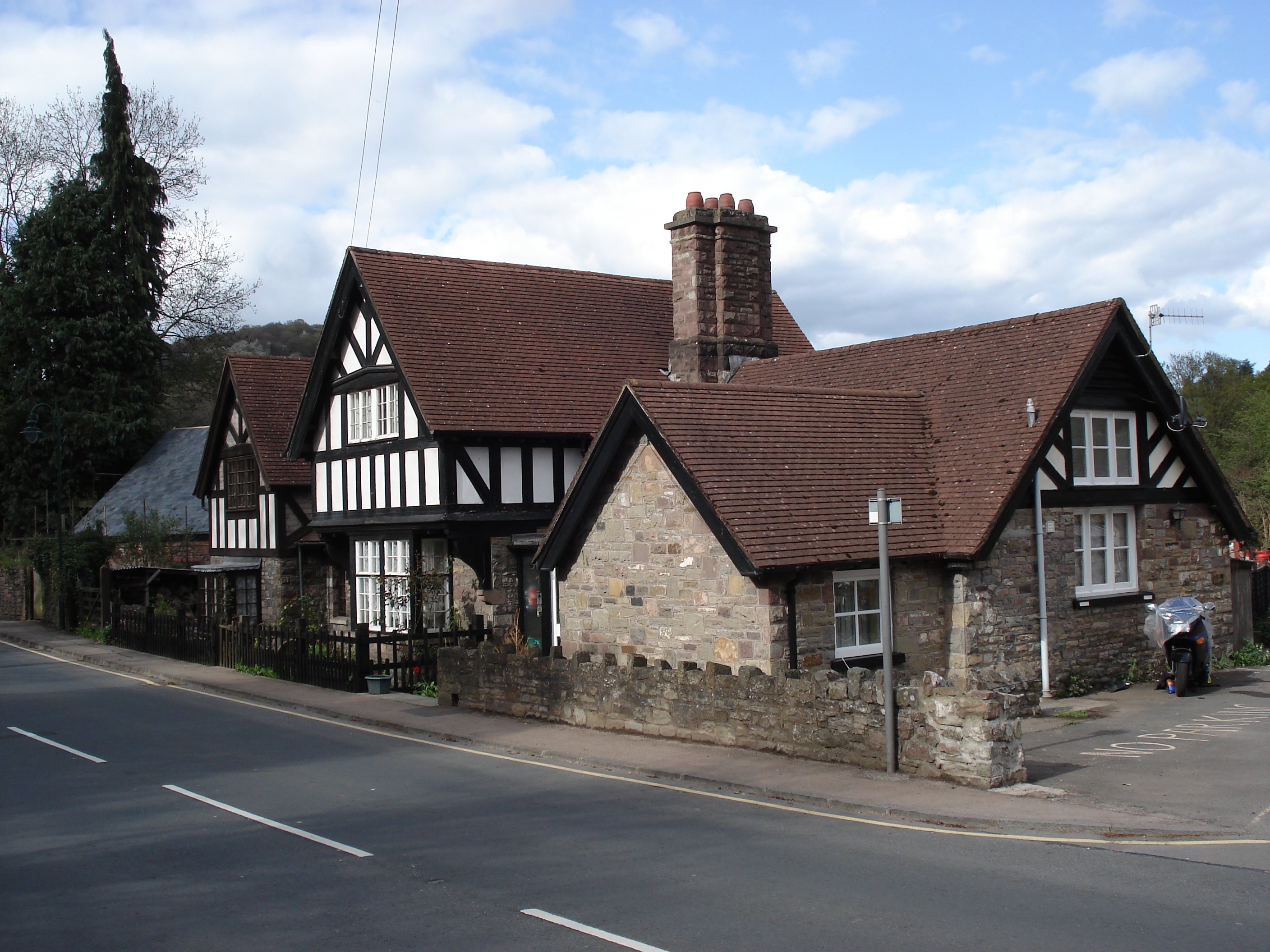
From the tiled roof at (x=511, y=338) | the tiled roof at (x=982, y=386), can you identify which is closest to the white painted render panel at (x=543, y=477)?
the tiled roof at (x=511, y=338)

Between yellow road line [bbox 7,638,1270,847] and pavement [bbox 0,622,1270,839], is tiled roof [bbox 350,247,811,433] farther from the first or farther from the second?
yellow road line [bbox 7,638,1270,847]

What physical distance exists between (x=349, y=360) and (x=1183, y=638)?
1699 cm

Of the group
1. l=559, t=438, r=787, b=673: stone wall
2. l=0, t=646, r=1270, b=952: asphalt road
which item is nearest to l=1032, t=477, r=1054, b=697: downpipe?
l=559, t=438, r=787, b=673: stone wall

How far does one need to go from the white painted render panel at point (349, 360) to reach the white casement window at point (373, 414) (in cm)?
53

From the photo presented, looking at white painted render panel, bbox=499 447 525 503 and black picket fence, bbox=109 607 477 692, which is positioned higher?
white painted render panel, bbox=499 447 525 503

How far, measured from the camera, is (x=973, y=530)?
606 inches

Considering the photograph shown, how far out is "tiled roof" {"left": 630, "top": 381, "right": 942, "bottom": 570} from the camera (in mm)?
14156

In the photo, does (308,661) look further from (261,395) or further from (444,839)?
(444,839)

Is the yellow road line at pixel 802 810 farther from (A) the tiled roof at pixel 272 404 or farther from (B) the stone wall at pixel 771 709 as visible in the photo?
(A) the tiled roof at pixel 272 404

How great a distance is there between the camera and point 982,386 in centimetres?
1792

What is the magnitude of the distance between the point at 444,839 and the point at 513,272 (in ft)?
61.3

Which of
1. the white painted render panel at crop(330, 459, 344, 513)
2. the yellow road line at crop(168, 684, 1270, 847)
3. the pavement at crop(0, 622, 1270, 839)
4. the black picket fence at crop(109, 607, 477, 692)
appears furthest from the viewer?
the white painted render panel at crop(330, 459, 344, 513)

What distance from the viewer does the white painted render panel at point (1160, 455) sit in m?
18.3

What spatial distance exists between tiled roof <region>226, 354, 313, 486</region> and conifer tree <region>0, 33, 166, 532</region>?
48.6 ft
